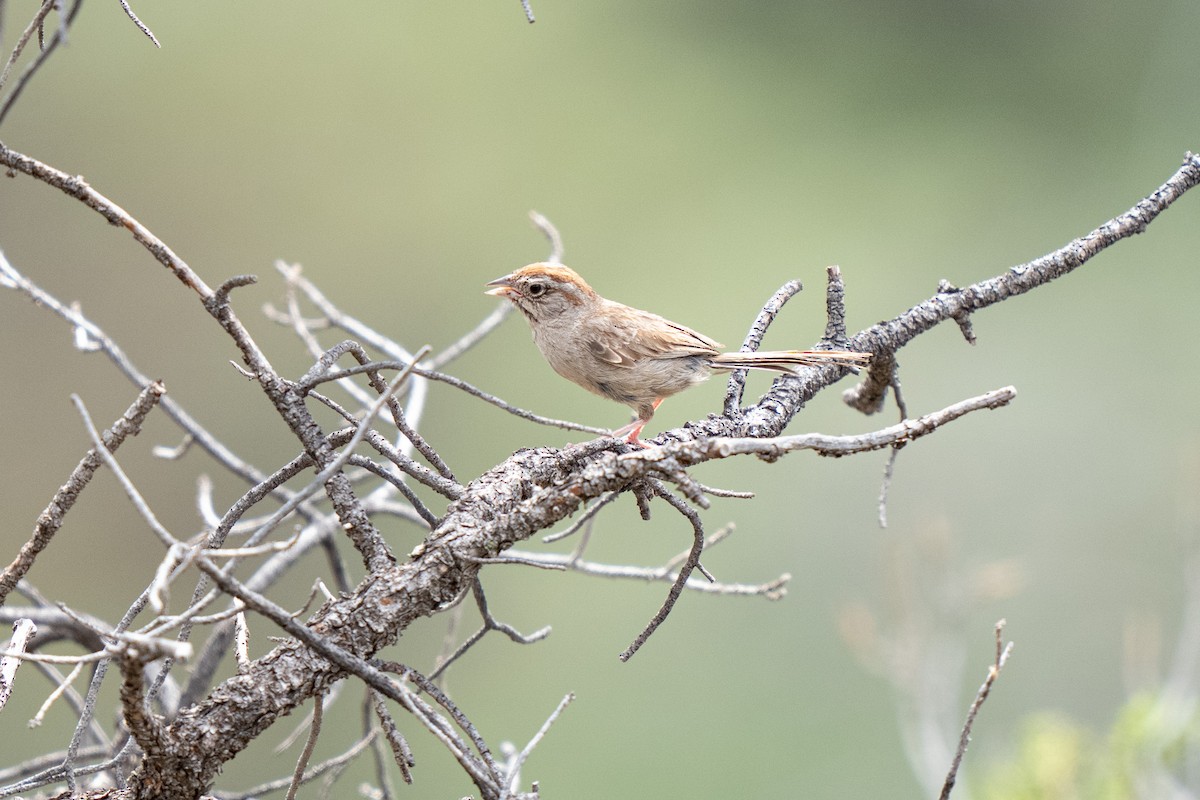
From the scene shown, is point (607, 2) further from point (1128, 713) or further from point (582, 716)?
point (1128, 713)

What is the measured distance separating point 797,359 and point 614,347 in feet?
2.18

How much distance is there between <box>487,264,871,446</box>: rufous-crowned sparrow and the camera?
256 cm

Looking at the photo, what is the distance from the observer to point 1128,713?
240 cm

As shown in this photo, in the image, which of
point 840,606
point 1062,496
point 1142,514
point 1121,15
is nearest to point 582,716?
point 840,606

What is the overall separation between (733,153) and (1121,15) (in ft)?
7.91

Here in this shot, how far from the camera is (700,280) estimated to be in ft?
19.9

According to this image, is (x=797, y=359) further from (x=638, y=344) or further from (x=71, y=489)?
(x=71, y=489)

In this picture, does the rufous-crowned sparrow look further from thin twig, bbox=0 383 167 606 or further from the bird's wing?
thin twig, bbox=0 383 167 606

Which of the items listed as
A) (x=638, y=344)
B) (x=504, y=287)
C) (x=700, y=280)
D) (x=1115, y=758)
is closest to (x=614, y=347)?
(x=638, y=344)

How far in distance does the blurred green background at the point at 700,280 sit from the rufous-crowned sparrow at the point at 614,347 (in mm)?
2624

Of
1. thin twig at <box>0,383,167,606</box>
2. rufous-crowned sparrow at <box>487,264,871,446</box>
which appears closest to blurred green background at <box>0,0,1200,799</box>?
rufous-crowned sparrow at <box>487,264,871,446</box>

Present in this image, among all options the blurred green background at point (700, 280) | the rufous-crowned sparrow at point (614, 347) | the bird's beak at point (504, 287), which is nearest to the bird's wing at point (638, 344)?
the rufous-crowned sparrow at point (614, 347)

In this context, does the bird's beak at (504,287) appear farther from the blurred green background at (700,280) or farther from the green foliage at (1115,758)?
the blurred green background at (700,280)

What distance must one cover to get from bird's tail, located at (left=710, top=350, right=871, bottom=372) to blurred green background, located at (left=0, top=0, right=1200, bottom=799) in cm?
304
